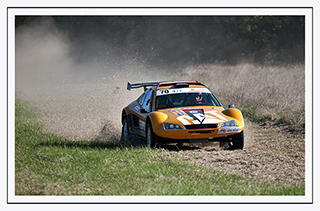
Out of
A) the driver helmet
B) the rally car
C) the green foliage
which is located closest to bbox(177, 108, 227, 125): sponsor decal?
the rally car

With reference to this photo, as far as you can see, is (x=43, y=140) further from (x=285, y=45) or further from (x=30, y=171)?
(x=285, y=45)

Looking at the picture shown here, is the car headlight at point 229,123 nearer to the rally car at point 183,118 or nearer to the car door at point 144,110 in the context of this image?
the rally car at point 183,118

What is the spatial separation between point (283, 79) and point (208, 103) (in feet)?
31.0

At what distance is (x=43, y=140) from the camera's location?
38.8 feet


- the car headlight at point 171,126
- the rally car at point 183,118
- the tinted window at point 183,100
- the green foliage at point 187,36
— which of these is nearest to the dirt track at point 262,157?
the rally car at point 183,118

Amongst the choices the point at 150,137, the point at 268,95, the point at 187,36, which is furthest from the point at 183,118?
the point at 187,36

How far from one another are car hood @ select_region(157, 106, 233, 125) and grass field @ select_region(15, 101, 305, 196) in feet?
2.59

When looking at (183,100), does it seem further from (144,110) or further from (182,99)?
(144,110)

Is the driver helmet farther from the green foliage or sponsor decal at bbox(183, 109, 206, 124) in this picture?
the green foliage

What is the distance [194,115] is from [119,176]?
2.88m

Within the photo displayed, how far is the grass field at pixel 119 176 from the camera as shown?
680 cm

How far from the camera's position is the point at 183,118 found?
9867 millimetres

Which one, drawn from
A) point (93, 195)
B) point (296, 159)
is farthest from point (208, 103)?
point (93, 195)

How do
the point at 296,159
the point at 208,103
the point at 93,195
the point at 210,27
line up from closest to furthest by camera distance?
the point at 93,195, the point at 296,159, the point at 208,103, the point at 210,27
